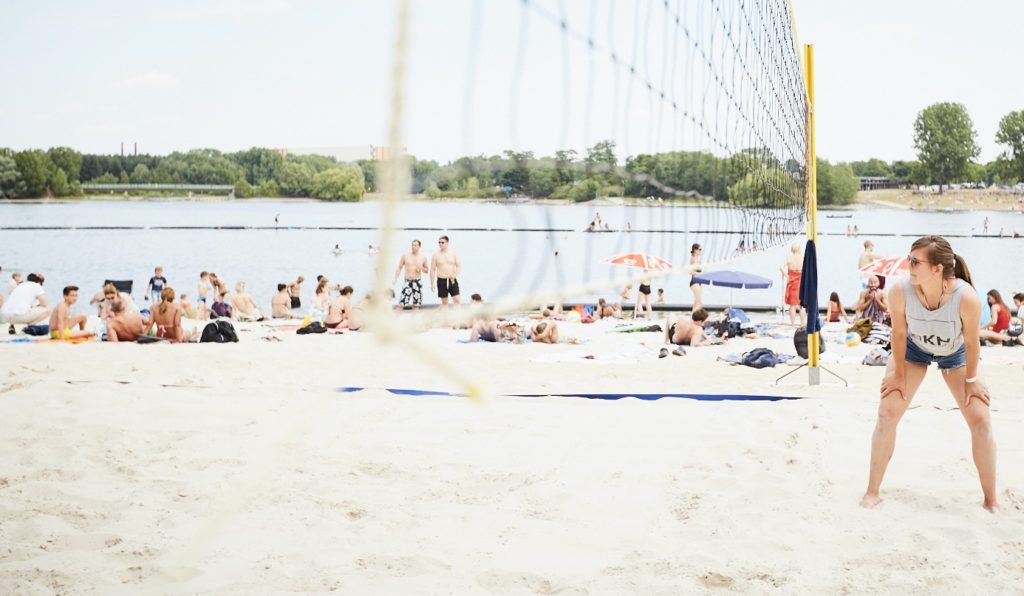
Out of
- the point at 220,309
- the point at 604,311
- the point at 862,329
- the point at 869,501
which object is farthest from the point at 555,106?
the point at 220,309

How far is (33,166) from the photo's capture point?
70.0 m

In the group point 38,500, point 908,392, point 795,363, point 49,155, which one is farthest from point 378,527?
point 49,155

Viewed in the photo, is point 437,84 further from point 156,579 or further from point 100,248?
point 100,248

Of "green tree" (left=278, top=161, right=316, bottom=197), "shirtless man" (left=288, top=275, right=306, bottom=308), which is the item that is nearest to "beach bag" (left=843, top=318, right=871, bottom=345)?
"shirtless man" (left=288, top=275, right=306, bottom=308)

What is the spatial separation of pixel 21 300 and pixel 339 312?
357 cm

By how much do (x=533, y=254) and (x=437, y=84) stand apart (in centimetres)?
4049

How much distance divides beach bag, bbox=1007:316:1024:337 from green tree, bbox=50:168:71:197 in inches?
2867

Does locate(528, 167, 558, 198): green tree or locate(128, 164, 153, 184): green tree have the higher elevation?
locate(128, 164, 153, 184): green tree

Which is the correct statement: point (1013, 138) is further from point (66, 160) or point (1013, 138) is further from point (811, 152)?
point (811, 152)

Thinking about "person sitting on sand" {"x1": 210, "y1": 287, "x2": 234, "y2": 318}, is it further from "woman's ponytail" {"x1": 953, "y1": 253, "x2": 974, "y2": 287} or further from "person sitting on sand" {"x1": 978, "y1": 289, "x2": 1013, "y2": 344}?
"woman's ponytail" {"x1": 953, "y1": 253, "x2": 974, "y2": 287}

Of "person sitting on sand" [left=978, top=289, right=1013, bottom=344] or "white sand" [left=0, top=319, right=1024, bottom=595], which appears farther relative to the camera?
"person sitting on sand" [left=978, top=289, right=1013, bottom=344]

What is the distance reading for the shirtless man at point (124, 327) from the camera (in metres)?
9.08

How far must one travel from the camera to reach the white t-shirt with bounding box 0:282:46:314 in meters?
11.0

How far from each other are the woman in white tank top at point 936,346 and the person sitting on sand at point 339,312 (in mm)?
8188
